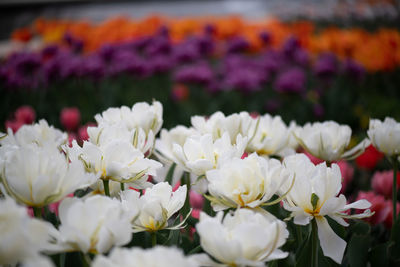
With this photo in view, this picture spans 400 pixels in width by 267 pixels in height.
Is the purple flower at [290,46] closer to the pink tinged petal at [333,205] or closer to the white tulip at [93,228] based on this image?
the pink tinged petal at [333,205]

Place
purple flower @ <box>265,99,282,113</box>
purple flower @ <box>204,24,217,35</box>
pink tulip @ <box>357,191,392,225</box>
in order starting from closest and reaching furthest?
1. pink tulip @ <box>357,191,392,225</box>
2. purple flower @ <box>265,99,282,113</box>
3. purple flower @ <box>204,24,217,35</box>

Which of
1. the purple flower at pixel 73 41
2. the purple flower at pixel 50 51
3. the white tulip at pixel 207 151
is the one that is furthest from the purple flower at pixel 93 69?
the white tulip at pixel 207 151

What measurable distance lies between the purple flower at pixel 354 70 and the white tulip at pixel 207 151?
2435 mm

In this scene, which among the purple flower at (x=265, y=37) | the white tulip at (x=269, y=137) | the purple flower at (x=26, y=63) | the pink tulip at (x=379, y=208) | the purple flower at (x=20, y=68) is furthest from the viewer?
the purple flower at (x=265, y=37)

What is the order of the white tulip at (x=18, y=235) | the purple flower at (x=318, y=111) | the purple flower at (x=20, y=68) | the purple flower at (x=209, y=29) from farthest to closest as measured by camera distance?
the purple flower at (x=209, y=29) → the purple flower at (x=20, y=68) → the purple flower at (x=318, y=111) → the white tulip at (x=18, y=235)

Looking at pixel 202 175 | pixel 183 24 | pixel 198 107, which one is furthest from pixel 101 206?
pixel 183 24

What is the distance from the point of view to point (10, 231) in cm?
49

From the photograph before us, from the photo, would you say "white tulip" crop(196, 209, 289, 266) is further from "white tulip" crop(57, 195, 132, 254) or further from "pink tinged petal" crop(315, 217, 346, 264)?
"pink tinged petal" crop(315, 217, 346, 264)

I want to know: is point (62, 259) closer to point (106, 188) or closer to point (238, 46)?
point (106, 188)

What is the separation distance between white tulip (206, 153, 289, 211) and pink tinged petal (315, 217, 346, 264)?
0.13 m

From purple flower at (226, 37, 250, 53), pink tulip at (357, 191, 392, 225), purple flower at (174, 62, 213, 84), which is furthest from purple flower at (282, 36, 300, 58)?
pink tulip at (357, 191, 392, 225)

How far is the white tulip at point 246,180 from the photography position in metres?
0.69

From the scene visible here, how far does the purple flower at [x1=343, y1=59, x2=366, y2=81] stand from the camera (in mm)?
2996

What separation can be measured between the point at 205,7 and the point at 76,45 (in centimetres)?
1086
